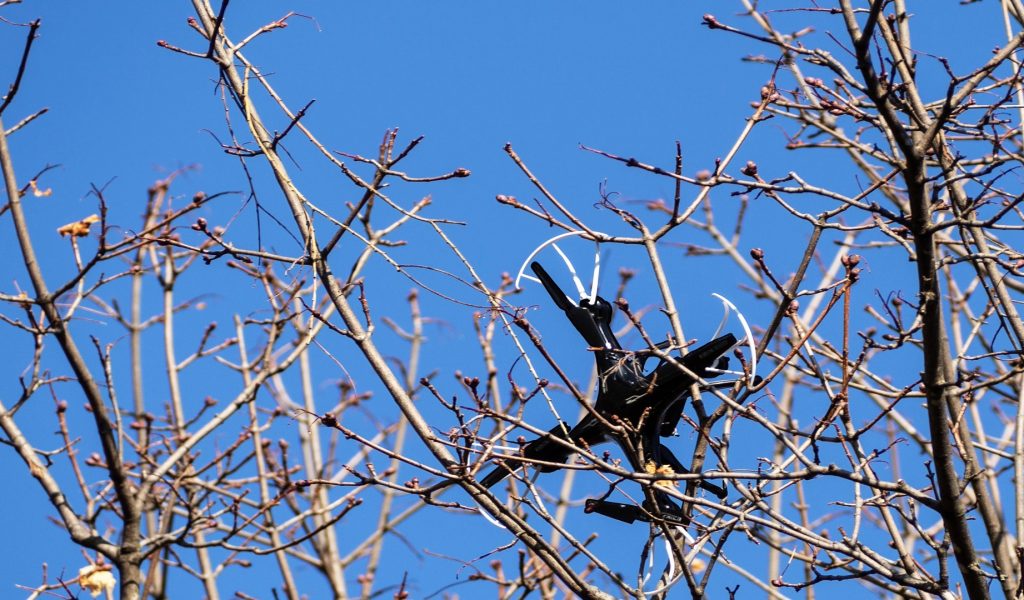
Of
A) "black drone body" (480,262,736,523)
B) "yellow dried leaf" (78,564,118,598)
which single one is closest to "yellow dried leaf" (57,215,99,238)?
"yellow dried leaf" (78,564,118,598)

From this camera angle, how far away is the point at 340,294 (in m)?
3.47

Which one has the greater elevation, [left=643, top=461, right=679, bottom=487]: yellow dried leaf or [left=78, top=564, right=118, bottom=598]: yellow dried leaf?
[left=78, top=564, right=118, bottom=598]: yellow dried leaf

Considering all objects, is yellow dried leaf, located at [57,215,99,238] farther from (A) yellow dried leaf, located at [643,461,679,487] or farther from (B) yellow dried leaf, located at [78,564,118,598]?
(A) yellow dried leaf, located at [643,461,679,487]

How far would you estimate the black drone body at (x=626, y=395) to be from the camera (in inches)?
111

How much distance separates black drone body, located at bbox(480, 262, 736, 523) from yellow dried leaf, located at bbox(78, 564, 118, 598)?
7.10 feet

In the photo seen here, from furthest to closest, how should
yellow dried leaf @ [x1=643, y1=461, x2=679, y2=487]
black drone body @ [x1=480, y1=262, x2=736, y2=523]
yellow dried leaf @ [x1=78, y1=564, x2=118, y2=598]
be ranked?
A: yellow dried leaf @ [x1=78, y1=564, x2=118, y2=598] < yellow dried leaf @ [x1=643, y1=461, x2=679, y2=487] < black drone body @ [x1=480, y1=262, x2=736, y2=523]

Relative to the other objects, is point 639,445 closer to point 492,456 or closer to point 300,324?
point 492,456

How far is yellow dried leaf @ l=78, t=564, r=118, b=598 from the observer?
448 cm

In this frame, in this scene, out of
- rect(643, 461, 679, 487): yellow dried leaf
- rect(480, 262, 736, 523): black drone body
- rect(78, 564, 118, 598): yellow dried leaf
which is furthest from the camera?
rect(78, 564, 118, 598): yellow dried leaf

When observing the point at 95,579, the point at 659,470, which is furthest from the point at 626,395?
the point at 95,579

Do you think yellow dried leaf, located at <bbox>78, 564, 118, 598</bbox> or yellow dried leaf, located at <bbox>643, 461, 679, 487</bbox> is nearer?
yellow dried leaf, located at <bbox>643, 461, 679, 487</bbox>

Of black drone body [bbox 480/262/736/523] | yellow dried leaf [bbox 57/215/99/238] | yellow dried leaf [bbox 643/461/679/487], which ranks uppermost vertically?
yellow dried leaf [bbox 57/215/99/238]

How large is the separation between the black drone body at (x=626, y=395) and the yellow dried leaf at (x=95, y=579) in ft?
7.10

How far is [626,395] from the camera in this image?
2.89m
